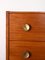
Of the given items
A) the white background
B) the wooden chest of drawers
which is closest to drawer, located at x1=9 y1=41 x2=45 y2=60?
the wooden chest of drawers

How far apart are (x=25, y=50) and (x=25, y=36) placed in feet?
0.35

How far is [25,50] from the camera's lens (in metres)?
0.95

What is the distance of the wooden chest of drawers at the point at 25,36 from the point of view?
0.91 meters

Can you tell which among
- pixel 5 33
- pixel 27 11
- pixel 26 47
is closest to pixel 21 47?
pixel 26 47

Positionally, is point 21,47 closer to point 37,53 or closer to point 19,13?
point 37,53

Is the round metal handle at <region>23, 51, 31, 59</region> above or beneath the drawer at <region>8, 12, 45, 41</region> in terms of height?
beneath

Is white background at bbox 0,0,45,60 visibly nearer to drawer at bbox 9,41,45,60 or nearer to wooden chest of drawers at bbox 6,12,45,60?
wooden chest of drawers at bbox 6,12,45,60

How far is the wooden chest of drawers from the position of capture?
908 millimetres
